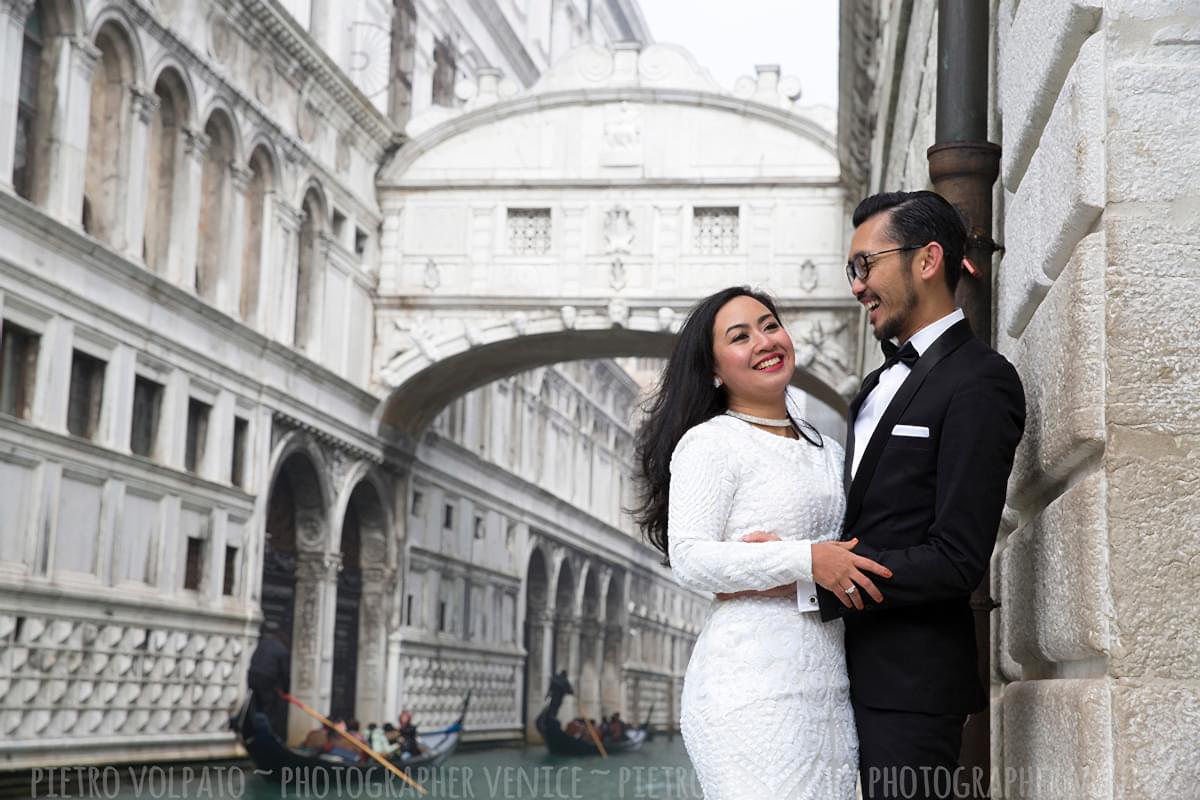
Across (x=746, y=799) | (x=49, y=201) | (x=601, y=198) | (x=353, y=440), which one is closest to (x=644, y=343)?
(x=601, y=198)

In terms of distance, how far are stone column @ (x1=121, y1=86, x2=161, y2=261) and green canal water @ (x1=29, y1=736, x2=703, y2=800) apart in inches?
154

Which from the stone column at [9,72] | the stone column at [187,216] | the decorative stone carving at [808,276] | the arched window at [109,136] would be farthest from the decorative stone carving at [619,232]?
the stone column at [9,72]

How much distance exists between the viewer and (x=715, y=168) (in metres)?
17.3

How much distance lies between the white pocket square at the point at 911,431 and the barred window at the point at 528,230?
15376 mm

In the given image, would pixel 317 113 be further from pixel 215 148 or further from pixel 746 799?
pixel 746 799

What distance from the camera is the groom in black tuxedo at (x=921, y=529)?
222cm

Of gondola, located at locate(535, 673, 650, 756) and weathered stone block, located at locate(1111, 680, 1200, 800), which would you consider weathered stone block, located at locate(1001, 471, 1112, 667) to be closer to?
weathered stone block, located at locate(1111, 680, 1200, 800)

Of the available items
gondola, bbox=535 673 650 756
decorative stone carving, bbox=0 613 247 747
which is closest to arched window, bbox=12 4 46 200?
decorative stone carving, bbox=0 613 247 747

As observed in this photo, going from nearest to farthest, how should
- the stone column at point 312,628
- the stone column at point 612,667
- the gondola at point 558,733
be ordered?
1. the stone column at point 312,628
2. the gondola at point 558,733
3. the stone column at point 612,667

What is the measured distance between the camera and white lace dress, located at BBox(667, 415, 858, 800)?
90.0 inches

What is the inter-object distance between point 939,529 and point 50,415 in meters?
9.95

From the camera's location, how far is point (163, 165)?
44.0ft

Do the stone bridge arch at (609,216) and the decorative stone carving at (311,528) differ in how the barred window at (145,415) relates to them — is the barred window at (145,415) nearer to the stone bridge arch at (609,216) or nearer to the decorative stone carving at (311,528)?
the decorative stone carving at (311,528)

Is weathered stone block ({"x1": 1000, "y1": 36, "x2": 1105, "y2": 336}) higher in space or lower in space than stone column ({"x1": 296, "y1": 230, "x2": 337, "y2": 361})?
lower
